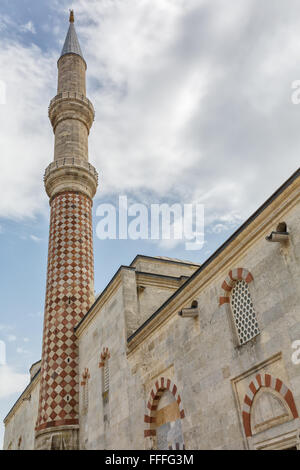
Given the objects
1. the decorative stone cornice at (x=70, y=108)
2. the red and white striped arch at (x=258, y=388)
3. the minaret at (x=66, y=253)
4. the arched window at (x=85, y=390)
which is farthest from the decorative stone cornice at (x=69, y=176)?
the red and white striped arch at (x=258, y=388)

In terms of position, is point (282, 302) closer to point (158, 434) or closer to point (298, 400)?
point (298, 400)

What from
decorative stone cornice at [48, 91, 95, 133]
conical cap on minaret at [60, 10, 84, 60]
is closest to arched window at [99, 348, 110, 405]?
decorative stone cornice at [48, 91, 95, 133]

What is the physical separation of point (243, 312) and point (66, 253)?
9364 millimetres

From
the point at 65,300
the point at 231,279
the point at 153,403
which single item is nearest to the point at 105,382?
the point at 153,403

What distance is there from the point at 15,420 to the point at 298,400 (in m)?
19.4

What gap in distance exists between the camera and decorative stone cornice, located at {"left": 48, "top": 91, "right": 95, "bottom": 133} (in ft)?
58.0

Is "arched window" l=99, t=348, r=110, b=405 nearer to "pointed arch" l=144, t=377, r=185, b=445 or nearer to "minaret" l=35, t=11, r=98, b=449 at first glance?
"minaret" l=35, t=11, r=98, b=449

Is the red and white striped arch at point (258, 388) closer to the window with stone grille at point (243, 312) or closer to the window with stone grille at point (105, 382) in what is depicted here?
the window with stone grille at point (243, 312)

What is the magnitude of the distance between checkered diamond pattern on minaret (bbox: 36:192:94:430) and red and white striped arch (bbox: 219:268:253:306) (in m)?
7.70

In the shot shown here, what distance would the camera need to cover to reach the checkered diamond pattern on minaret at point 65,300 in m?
12.8

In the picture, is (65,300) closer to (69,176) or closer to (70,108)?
(69,176)

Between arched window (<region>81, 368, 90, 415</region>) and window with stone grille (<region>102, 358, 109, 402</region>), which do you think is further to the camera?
arched window (<region>81, 368, 90, 415</region>)

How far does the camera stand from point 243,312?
22.6 feet
